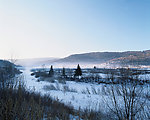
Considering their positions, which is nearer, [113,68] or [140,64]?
[140,64]

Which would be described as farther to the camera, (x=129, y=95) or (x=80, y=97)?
(x=80, y=97)

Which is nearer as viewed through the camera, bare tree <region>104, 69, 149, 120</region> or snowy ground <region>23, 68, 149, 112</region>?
bare tree <region>104, 69, 149, 120</region>

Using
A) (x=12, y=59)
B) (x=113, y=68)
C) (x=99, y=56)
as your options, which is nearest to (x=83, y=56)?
(x=99, y=56)

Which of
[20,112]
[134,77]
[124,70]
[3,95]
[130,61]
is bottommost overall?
[20,112]

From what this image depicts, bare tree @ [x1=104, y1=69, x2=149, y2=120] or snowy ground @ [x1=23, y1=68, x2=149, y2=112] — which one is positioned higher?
bare tree @ [x1=104, y1=69, x2=149, y2=120]

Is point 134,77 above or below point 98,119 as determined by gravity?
above

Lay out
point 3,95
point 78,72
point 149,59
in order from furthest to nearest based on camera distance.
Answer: point 78,72 < point 149,59 < point 3,95

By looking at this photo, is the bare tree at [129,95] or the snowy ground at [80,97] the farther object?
the snowy ground at [80,97]

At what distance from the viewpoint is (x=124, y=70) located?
3945 mm

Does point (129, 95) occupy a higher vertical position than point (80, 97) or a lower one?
higher

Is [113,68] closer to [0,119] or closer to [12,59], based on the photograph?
[0,119]

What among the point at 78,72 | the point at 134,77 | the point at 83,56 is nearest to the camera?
the point at 134,77

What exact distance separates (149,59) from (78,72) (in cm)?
3326

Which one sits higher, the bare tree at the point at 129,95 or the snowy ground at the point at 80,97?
the bare tree at the point at 129,95
